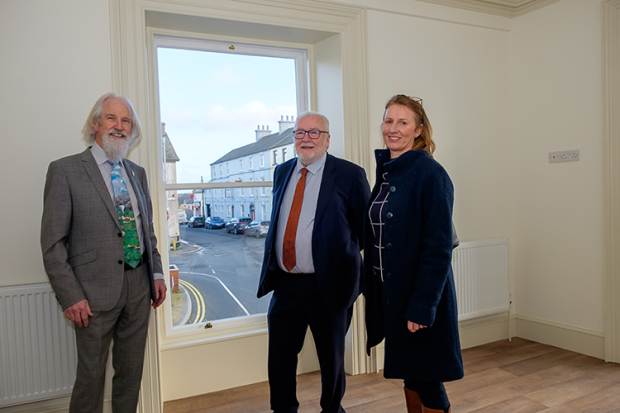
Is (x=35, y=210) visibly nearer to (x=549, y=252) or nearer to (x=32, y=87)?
(x=32, y=87)

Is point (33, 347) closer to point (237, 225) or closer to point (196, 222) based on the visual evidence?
point (196, 222)

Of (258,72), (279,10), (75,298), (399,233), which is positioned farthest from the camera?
(258,72)

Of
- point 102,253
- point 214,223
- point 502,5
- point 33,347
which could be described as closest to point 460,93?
point 502,5

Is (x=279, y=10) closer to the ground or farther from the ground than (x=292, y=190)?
farther from the ground

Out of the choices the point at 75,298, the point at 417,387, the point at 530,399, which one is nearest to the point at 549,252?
the point at 530,399

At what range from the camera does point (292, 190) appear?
2.42 metres

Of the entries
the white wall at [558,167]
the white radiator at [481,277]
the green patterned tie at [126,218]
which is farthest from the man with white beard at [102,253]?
the white wall at [558,167]

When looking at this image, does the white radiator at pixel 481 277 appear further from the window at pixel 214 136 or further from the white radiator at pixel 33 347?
the white radiator at pixel 33 347

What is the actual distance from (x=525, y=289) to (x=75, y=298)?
3.53 metres

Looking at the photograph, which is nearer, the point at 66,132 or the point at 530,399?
the point at 66,132

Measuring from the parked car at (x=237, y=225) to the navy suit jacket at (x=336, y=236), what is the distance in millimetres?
845

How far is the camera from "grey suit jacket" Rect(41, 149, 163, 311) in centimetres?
192

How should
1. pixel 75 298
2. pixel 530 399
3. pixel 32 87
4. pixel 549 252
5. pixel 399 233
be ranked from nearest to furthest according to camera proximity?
1. pixel 399 233
2. pixel 75 298
3. pixel 32 87
4. pixel 530 399
5. pixel 549 252

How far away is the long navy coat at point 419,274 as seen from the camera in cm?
168
